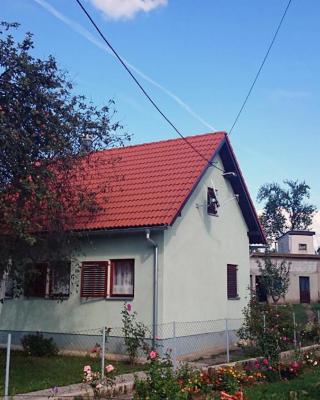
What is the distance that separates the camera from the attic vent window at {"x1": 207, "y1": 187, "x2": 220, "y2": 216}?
1647 cm

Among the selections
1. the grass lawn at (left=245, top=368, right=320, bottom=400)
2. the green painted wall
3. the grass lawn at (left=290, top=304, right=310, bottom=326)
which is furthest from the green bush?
the grass lawn at (left=290, top=304, right=310, bottom=326)

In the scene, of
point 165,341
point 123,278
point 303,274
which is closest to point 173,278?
point 123,278

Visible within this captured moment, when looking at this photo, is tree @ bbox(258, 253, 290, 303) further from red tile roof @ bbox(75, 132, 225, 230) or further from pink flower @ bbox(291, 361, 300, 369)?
pink flower @ bbox(291, 361, 300, 369)

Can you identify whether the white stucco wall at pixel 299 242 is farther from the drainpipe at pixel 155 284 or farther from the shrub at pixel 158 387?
the shrub at pixel 158 387

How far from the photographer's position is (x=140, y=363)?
12.9m

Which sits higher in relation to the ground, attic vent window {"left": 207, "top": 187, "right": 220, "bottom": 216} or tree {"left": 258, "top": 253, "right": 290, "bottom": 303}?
attic vent window {"left": 207, "top": 187, "right": 220, "bottom": 216}

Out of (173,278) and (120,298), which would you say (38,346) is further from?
(173,278)


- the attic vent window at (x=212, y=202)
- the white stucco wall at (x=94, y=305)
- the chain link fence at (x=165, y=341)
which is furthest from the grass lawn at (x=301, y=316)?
the white stucco wall at (x=94, y=305)

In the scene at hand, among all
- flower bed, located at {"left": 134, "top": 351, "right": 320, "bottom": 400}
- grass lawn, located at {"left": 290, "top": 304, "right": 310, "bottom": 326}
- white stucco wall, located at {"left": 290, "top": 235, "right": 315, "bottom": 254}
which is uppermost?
white stucco wall, located at {"left": 290, "top": 235, "right": 315, "bottom": 254}

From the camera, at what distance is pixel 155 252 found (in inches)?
544

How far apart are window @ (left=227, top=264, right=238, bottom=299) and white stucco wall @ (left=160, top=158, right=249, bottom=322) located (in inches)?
8.8

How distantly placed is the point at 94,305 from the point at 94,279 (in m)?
0.75

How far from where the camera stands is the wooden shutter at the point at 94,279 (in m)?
14.6

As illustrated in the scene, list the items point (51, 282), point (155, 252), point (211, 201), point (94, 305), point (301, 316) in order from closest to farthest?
1. point (155, 252)
2. point (94, 305)
3. point (51, 282)
4. point (211, 201)
5. point (301, 316)
